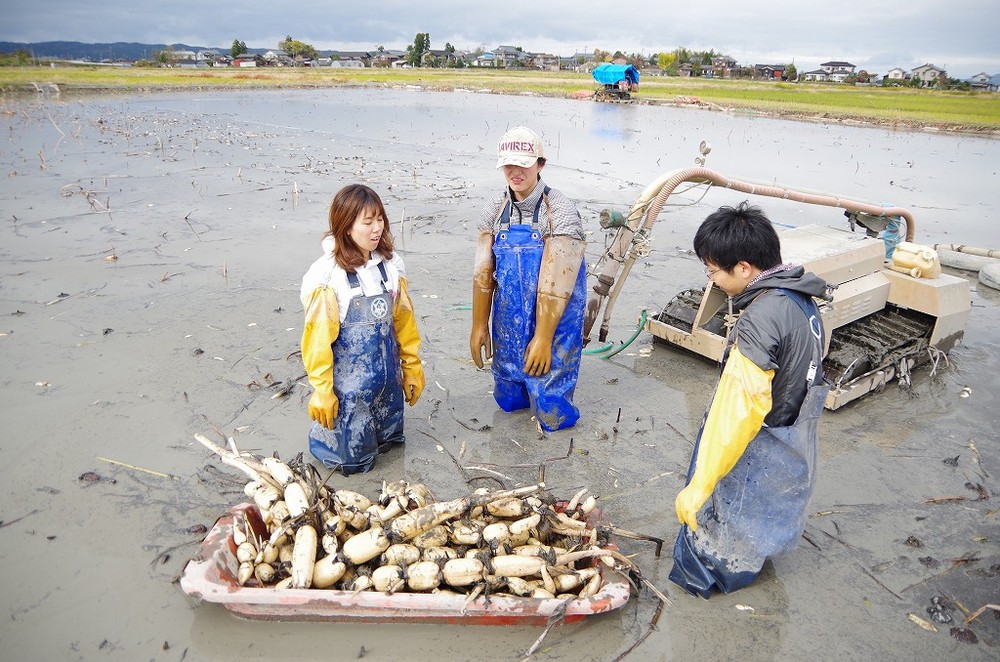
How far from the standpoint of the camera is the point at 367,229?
11.9 ft

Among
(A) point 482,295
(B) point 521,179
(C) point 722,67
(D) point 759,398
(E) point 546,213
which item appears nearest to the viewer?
(D) point 759,398

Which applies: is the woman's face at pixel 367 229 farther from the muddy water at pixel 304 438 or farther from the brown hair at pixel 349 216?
the muddy water at pixel 304 438

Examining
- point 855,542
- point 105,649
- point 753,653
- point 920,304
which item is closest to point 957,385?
point 920,304

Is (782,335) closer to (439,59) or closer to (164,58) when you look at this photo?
(164,58)

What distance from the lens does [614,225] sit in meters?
4.82

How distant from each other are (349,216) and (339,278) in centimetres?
37

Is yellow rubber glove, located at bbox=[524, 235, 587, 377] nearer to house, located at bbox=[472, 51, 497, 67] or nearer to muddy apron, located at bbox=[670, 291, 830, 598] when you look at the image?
muddy apron, located at bbox=[670, 291, 830, 598]

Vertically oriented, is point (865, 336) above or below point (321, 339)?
below

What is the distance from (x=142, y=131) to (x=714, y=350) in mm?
19048

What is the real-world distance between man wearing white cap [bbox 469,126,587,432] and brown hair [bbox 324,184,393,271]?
86 cm

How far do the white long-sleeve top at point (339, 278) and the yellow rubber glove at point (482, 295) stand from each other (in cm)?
72

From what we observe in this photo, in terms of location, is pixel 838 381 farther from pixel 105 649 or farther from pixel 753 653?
pixel 105 649

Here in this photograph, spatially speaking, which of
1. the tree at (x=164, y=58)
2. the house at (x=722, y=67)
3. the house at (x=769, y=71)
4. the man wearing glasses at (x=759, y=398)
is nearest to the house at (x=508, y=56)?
the house at (x=722, y=67)

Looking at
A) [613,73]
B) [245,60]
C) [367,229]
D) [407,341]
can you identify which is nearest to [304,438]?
[407,341]
